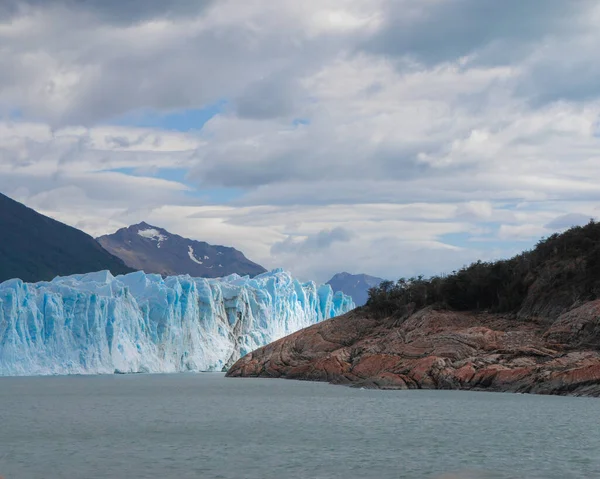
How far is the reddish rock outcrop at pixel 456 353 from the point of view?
111 feet

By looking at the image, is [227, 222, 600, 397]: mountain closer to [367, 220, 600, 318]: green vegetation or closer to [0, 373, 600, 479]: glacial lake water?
[367, 220, 600, 318]: green vegetation

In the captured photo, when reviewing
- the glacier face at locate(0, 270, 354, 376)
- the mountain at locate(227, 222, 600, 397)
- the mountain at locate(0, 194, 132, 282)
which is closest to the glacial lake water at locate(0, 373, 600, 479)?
the mountain at locate(227, 222, 600, 397)

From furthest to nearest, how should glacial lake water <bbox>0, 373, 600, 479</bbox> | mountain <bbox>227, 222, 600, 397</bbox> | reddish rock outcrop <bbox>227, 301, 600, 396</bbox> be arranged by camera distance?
mountain <bbox>227, 222, 600, 397</bbox> < reddish rock outcrop <bbox>227, 301, 600, 396</bbox> < glacial lake water <bbox>0, 373, 600, 479</bbox>

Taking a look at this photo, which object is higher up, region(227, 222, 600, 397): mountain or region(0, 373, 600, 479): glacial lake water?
region(227, 222, 600, 397): mountain

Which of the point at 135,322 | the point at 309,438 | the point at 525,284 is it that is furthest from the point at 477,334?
the point at 135,322

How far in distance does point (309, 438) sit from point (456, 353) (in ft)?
63.3

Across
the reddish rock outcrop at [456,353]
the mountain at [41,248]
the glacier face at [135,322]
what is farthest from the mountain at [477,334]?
the mountain at [41,248]

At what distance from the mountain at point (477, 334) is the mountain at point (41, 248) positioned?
71109 millimetres

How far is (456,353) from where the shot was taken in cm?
3909

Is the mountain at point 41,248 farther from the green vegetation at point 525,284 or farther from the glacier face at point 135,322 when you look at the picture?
the green vegetation at point 525,284

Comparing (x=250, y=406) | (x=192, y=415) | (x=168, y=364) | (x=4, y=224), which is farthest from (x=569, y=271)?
(x=4, y=224)

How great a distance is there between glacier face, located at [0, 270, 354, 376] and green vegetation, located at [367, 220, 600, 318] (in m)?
22.2

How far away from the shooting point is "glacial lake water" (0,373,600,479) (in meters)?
15.9

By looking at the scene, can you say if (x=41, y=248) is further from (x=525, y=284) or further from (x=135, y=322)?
(x=525, y=284)
